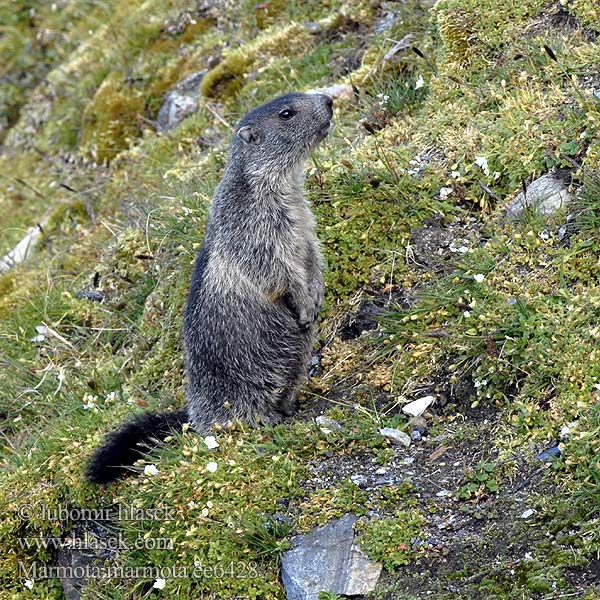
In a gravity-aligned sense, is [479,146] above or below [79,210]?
above

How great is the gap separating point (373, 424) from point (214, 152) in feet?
13.0

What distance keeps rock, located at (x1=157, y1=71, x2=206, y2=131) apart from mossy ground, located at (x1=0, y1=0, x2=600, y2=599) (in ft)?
1.03

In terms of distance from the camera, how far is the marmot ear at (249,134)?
270 inches

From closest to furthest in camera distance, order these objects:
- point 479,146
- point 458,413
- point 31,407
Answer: point 458,413 → point 479,146 → point 31,407

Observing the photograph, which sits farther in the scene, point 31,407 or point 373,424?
point 31,407

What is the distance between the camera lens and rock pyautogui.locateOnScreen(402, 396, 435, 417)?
586cm

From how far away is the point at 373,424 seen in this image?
5.83 m

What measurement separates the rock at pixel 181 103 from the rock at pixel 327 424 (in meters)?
5.81

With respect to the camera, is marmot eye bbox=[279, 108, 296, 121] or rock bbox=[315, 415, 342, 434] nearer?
rock bbox=[315, 415, 342, 434]

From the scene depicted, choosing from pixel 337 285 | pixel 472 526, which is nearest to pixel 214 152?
pixel 337 285

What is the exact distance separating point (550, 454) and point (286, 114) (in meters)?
3.23

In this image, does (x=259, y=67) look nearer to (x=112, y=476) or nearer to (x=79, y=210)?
(x=79, y=210)

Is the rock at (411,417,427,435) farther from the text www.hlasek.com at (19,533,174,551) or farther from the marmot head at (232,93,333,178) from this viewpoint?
the marmot head at (232,93,333,178)

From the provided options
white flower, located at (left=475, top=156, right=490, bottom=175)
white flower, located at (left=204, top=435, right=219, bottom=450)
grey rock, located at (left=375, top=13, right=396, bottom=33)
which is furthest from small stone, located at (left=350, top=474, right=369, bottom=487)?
grey rock, located at (left=375, top=13, right=396, bottom=33)
